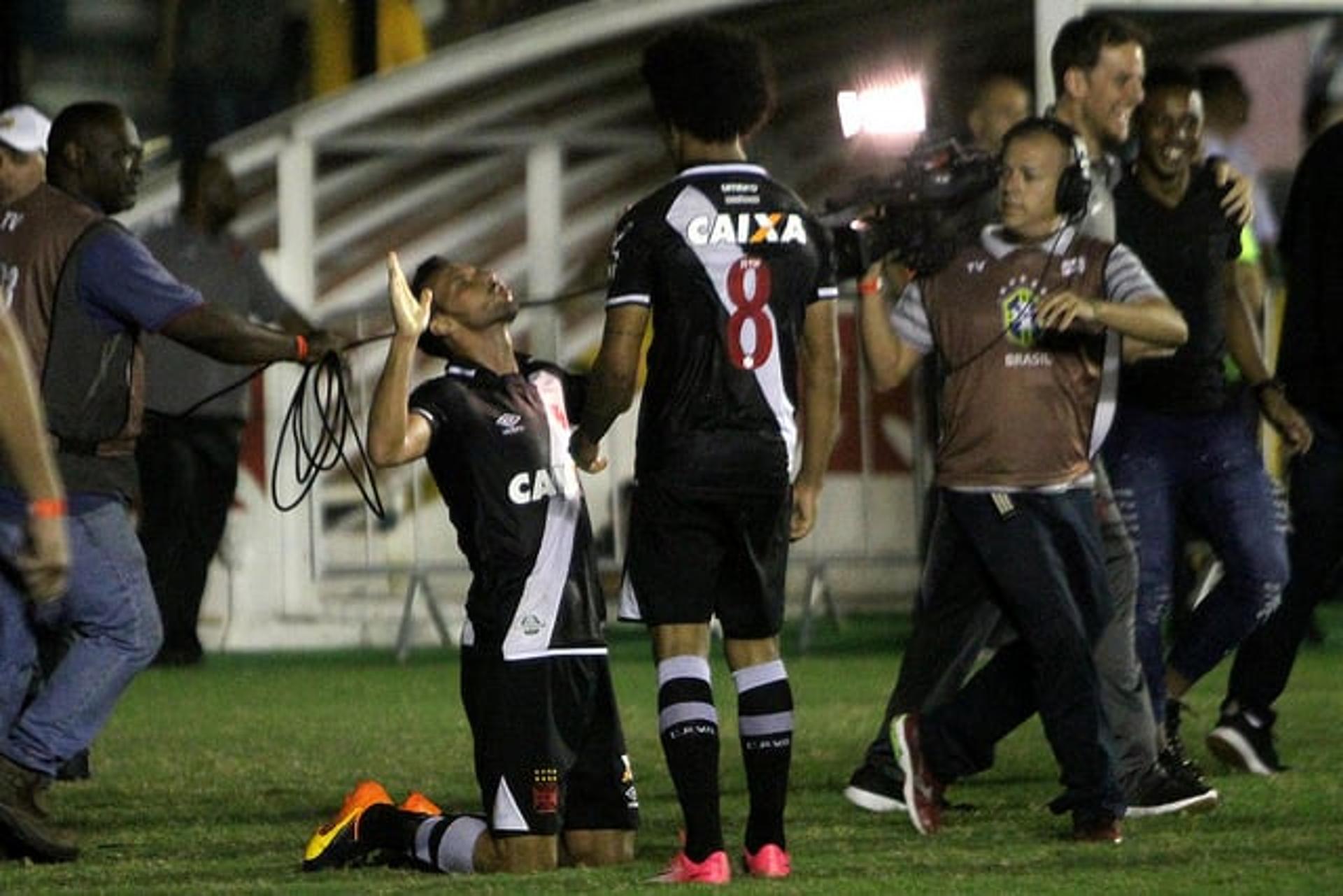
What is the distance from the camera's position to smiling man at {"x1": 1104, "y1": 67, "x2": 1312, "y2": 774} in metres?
9.58

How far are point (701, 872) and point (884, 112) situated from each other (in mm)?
2020

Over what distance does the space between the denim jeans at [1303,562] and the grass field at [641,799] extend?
31 centimetres

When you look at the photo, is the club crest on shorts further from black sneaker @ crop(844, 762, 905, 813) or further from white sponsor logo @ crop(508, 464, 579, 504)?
black sneaker @ crop(844, 762, 905, 813)

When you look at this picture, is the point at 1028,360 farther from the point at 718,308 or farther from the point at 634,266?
the point at 634,266

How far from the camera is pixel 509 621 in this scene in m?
8.00

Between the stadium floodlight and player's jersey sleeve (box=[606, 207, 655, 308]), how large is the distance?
0.83m

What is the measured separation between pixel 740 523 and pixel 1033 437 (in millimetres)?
1074

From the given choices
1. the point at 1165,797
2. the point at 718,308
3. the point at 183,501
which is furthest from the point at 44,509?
the point at 183,501

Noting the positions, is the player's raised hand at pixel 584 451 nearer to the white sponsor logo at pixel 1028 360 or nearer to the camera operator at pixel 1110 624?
the white sponsor logo at pixel 1028 360

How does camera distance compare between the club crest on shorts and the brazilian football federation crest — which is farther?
the brazilian football federation crest

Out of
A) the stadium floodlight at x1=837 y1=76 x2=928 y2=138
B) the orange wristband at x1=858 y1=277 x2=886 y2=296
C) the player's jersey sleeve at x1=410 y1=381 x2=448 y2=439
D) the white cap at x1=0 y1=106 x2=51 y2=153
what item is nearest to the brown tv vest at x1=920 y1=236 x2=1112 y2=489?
the orange wristband at x1=858 y1=277 x2=886 y2=296

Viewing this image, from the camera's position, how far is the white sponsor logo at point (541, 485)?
807cm

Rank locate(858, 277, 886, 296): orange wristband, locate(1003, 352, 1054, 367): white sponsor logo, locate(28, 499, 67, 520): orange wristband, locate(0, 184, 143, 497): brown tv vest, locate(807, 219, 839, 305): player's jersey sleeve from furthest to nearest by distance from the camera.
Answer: locate(0, 184, 143, 497): brown tv vest, locate(1003, 352, 1054, 367): white sponsor logo, locate(858, 277, 886, 296): orange wristband, locate(807, 219, 839, 305): player's jersey sleeve, locate(28, 499, 67, 520): orange wristband

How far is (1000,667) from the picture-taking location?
29.3ft
